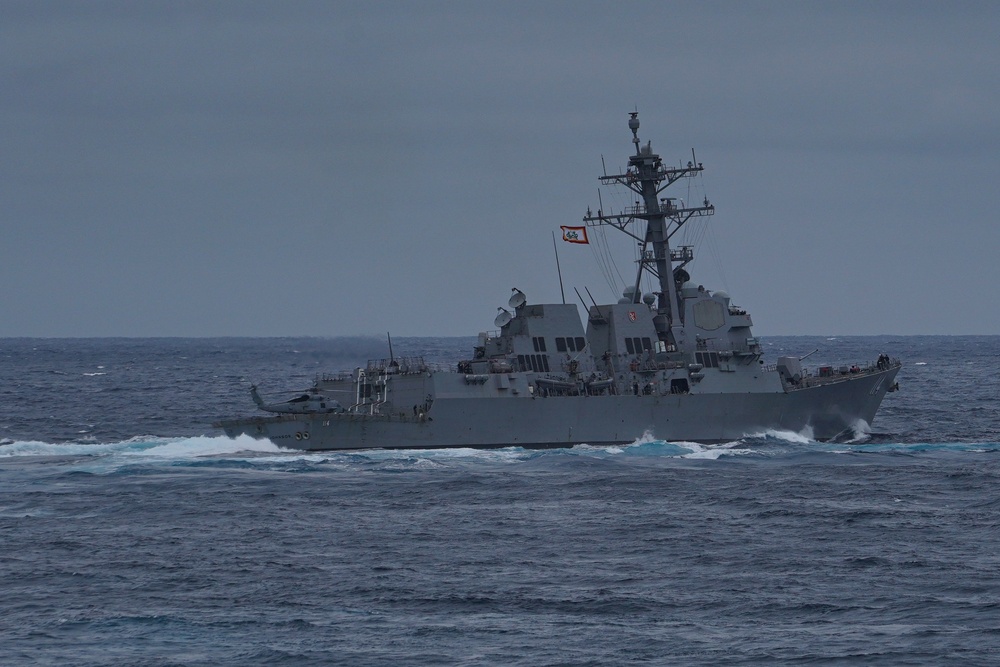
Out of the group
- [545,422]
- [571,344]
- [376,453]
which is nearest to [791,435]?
[571,344]

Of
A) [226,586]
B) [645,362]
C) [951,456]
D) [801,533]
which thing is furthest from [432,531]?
[951,456]

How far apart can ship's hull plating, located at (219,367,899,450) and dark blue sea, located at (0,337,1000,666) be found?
0.61 meters

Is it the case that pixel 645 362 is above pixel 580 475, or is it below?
above

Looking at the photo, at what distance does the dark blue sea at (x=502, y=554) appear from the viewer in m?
19.8

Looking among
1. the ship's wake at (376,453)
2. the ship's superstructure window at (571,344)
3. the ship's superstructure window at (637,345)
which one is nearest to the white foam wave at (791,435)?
the ship's wake at (376,453)

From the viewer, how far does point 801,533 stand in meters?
27.6

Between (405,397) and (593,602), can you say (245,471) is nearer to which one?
(405,397)

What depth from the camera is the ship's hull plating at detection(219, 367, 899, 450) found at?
39.7 metres

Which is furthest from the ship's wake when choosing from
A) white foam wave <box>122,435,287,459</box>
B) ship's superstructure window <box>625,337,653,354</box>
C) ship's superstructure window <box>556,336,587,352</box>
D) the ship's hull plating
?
ship's superstructure window <box>556,336,587,352</box>

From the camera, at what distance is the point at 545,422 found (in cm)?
4053

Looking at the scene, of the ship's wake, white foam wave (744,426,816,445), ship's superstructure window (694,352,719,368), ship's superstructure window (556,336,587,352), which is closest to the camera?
the ship's wake

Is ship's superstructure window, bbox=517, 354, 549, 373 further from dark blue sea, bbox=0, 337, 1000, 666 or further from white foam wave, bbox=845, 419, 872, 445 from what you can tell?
white foam wave, bbox=845, 419, 872, 445

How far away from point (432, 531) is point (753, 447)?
16.9 m

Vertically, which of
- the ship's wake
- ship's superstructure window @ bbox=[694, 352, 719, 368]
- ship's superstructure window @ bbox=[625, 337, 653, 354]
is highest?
ship's superstructure window @ bbox=[625, 337, 653, 354]
